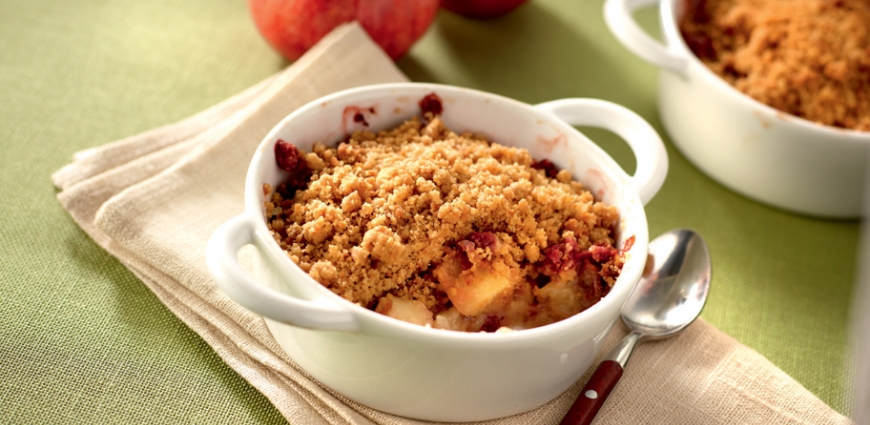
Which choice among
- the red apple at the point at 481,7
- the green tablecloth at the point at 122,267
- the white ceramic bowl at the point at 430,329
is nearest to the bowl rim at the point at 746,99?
the green tablecloth at the point at 122,267

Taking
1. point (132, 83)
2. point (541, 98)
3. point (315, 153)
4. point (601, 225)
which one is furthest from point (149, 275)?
point (541, 98)

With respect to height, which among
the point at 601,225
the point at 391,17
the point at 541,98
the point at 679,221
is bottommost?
the point at 679,221

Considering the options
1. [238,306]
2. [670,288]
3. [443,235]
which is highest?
[443,235]

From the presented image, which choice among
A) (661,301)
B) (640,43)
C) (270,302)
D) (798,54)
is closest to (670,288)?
(661,301)

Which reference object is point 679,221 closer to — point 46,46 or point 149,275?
point 149,275

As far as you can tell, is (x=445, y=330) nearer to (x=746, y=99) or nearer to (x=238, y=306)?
(x=238, y=306)

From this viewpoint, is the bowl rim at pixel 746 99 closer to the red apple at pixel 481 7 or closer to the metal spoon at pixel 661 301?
the metal spoon at pixel 661 301

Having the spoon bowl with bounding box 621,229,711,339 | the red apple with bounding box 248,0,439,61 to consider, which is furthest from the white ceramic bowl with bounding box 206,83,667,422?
the red apple with bounding box 248,0,439,61
